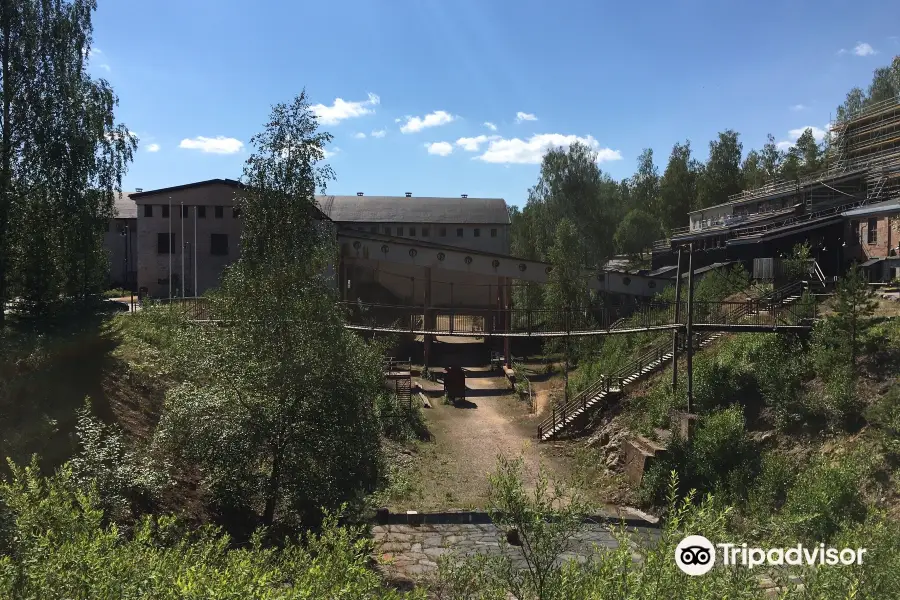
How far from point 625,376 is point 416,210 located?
30.3 metres

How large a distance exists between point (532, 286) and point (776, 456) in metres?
21.8

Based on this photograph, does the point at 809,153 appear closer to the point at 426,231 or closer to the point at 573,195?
the point at 573,195

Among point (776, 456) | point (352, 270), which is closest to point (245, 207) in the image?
point (776, 456)

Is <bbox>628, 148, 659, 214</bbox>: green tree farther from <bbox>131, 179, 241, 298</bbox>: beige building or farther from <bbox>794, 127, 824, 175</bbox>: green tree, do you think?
<bbox>131, 179, 241, 298</bbox>: beige building

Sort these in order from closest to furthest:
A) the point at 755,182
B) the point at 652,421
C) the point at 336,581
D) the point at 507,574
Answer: the point at 336,581 → the point at 507,574 → the point at 652,421 → the point at 755,182

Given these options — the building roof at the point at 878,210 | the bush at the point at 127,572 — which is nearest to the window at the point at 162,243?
the bush at the point at 127,572

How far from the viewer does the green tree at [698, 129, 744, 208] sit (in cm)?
5491

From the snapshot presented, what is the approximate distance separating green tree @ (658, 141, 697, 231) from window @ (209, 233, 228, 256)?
42.1 metres

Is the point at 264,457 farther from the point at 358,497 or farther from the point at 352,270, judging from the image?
the point at 352,270

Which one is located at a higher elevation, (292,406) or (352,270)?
(352,270)

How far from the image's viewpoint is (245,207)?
47.8 ft

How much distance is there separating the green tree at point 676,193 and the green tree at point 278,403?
52588 millimetres

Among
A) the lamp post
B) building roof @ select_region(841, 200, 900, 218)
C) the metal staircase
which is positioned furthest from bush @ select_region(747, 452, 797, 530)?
the lamp post

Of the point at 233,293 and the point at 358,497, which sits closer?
the point at 358,497
